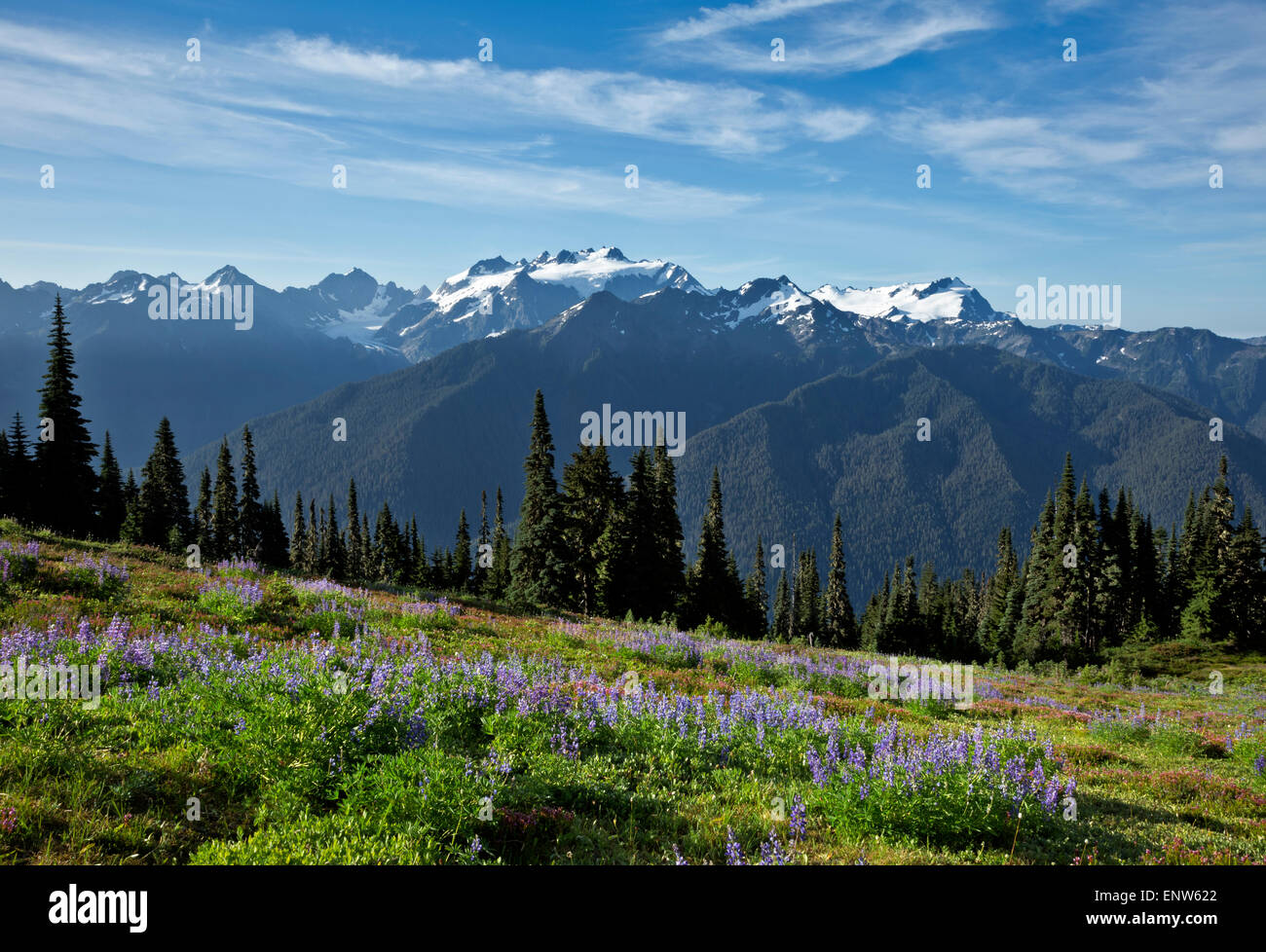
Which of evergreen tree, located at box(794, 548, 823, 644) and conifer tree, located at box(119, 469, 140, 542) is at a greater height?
conifer tree, located at box(119, 469, 140, 542)

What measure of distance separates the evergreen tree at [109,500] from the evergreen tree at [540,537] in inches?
1227

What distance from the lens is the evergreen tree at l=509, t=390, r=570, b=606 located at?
4991cm

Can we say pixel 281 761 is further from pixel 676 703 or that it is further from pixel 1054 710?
pixel 1054 710

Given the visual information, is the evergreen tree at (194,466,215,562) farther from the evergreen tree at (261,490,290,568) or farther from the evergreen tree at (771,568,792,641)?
the evergreen tree at (771,568,792,641)

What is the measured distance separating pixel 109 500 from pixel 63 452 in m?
24.3

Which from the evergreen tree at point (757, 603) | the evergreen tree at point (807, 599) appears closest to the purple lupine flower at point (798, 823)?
the evergreen tree at point (757, 603)

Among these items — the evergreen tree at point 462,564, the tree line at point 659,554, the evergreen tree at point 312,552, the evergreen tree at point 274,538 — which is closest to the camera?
the tree line at point 659,554

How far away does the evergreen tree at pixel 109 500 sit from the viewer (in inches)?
2292

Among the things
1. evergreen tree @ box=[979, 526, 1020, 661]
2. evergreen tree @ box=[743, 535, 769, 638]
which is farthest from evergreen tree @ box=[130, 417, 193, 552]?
evergreen tree @ box=[979, 526, 1020, 661]

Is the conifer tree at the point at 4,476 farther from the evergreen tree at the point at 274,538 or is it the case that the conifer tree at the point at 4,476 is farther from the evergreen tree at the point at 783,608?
the evergreen tree at the point at 783,608

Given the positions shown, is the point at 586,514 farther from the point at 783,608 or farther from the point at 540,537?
the point at 783,608

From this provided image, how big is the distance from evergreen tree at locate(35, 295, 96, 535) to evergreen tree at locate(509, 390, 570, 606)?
93.2ft
